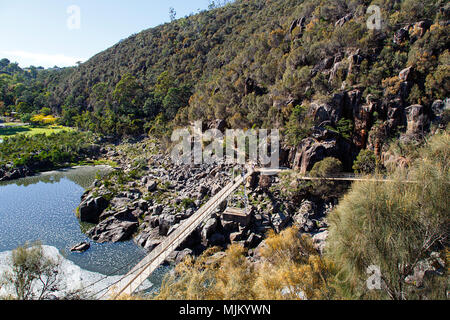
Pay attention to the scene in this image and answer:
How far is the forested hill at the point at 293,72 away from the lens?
23.1 m

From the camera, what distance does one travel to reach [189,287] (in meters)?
9.23

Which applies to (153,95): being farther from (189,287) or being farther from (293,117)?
(189,287)

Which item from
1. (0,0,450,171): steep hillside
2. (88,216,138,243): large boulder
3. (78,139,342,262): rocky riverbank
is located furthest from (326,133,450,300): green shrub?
(88,216,138,243): large boulder

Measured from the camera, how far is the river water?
17625 mm

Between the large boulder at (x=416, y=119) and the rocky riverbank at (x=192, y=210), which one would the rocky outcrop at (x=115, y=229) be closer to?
the rocky riverbank at (x=192, y=210)

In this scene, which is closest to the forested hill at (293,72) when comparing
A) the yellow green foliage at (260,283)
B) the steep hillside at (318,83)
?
the steep hillside at (318,83)

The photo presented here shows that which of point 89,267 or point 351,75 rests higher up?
point 351,75

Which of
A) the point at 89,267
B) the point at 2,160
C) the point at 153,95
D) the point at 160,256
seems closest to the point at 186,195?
the point at 89,267

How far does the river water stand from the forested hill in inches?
687

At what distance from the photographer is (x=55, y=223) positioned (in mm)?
23156

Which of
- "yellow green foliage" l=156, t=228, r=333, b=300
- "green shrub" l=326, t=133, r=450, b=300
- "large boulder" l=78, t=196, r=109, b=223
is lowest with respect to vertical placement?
"large boulder" l=78, t=196, r=109, b=223

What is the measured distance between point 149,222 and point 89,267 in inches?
215

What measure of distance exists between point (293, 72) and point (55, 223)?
3023 centimetres

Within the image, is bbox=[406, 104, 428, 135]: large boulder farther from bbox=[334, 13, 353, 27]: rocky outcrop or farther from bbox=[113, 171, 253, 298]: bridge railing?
bbox=[334, 13, 353, 27]: rocky outcrop
